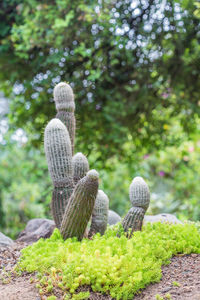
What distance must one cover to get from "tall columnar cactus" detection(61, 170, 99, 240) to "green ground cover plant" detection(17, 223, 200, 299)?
8 cm

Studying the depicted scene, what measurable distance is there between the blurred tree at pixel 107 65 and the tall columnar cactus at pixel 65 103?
1.26 meters

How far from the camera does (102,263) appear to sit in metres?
2.01

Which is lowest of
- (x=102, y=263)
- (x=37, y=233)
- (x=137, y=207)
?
(x=37, y=233)

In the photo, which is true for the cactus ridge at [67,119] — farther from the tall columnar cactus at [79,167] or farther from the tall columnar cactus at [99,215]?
the tall columnar cactus at [99,215]

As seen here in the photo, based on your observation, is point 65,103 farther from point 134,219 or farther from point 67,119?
point 134,219

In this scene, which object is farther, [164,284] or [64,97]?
[64,97]

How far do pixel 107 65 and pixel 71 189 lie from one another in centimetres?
228

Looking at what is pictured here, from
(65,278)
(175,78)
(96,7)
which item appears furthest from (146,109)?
(65,278)

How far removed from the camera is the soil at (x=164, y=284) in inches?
75.7

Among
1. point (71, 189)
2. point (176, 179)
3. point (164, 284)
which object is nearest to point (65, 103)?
point (71, 189)

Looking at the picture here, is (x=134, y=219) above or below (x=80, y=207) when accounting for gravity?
below

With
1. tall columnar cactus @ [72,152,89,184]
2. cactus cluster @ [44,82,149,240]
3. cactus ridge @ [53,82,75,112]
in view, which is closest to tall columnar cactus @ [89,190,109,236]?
cactus cluster @ [44,82,149,240]

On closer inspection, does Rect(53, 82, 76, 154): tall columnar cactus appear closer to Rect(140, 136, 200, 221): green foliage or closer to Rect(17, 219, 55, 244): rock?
Rect(17, 219, 55, 244): rock

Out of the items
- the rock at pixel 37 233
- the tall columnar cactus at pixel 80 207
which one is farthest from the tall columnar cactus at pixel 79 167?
the rock at pixel 37 233
